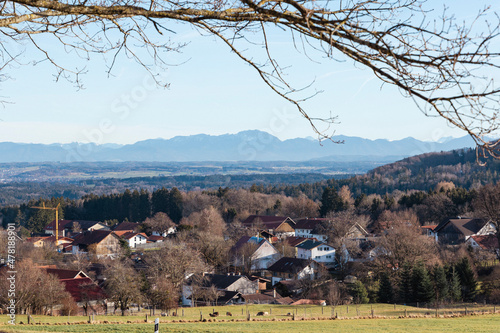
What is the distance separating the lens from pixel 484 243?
139ft

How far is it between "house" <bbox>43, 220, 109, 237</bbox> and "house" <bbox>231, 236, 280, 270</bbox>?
33.2m

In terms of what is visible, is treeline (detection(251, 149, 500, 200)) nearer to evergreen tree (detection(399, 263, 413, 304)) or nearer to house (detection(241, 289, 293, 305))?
house (detection(241, 289, 293, 305))

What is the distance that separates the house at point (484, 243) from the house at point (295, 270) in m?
Result: 13.0

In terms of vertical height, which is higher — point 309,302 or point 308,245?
point 308,245

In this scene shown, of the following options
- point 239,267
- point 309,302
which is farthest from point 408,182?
point 309,302

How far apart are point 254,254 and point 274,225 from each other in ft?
66.9

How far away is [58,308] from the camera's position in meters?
24.5

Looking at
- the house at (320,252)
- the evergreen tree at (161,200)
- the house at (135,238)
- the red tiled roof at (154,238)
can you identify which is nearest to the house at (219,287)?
the house at (320,252)

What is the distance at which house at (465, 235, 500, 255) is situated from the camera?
39744 mm

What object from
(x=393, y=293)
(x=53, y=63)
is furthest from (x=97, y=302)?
(x=53, y=63)

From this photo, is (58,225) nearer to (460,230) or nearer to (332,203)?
(332,203)

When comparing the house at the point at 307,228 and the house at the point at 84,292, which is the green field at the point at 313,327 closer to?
the house at the point at 84,292

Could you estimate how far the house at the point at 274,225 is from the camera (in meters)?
61.7

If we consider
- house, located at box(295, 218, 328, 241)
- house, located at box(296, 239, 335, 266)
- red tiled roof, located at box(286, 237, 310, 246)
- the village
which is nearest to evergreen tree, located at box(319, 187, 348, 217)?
house, located at box(295, 218, 328, 241)
